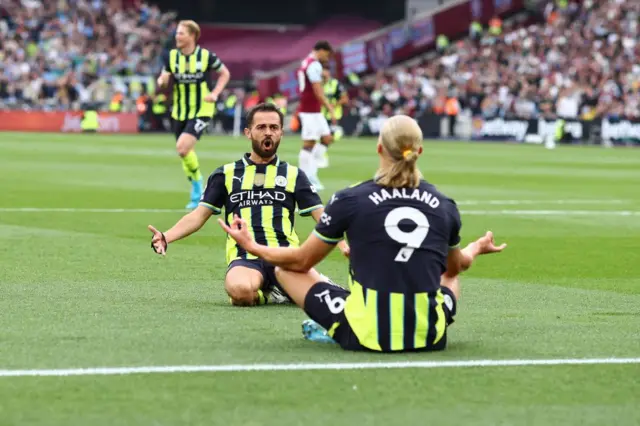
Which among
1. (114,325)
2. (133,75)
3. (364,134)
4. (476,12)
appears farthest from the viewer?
(476,12)

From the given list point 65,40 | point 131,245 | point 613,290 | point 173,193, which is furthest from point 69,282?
point 65,40

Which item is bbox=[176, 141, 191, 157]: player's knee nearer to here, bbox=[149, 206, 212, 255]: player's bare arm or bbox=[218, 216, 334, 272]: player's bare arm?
bbox=[149, 206, 212, 255]: player's bare arm

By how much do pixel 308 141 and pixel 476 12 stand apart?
38.7 meters

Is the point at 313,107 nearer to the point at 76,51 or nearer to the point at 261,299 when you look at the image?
the point at 261,299

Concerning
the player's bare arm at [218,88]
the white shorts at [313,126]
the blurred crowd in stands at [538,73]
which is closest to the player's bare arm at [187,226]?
the player's bare arm at [218,88]

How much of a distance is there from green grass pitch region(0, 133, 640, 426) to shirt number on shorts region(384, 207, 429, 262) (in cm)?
55

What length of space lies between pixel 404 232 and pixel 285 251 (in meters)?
0.69

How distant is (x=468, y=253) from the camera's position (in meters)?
7.79

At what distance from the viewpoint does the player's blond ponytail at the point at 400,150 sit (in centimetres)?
689

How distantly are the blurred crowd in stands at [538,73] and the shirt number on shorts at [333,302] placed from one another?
131 ft

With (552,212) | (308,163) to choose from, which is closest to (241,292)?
(552,212)

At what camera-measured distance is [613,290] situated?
10.7m

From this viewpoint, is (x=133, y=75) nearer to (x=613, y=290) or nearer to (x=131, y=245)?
(x=131, y=245)

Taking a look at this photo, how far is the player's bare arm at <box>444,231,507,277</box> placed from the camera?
25.2 ft
